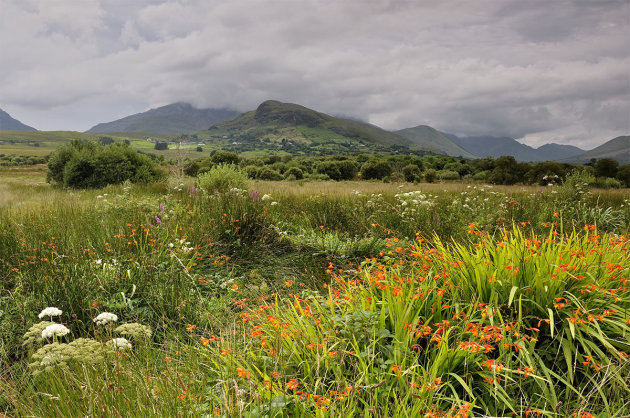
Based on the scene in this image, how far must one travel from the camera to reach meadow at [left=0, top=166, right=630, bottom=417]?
1.99 metres

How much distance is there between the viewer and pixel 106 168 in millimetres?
23047

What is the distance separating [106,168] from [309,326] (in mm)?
25312

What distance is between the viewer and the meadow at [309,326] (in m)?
1.99

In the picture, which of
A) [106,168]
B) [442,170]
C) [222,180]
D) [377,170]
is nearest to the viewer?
[222,180]

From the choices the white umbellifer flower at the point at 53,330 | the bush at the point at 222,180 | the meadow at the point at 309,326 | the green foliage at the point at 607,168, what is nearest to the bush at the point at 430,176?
the green foliage at the point at 607,168

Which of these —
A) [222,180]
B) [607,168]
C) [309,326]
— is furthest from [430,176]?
[309,326]

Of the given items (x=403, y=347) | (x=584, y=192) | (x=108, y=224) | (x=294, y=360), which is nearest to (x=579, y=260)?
(x=403, y=347)

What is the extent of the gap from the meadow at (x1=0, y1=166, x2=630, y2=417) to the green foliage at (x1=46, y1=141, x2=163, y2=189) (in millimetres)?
17930

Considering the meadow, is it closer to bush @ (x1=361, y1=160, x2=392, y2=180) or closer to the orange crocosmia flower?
the orange crocosmia flower

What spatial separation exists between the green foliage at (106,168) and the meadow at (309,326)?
58.8ft

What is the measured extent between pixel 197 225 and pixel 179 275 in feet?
7.17

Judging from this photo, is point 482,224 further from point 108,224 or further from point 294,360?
point 108,224

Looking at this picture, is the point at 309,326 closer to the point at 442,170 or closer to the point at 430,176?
the point at 430,176

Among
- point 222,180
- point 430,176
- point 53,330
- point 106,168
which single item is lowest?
point 53,330
